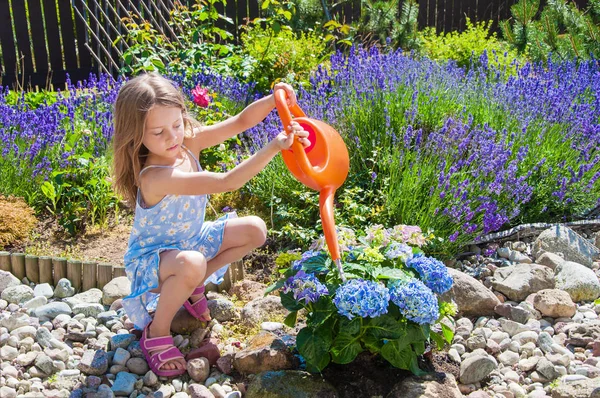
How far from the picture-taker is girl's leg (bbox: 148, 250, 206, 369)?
2883mm

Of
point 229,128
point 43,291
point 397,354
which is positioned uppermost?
point 229,128

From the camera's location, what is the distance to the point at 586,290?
3.53 m

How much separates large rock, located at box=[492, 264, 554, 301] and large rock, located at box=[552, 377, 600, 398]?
835 mm

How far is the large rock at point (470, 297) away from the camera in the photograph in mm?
3348

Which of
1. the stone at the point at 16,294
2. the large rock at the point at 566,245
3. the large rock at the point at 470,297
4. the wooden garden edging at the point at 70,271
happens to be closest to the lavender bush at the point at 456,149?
the large rock at the point at 566,245

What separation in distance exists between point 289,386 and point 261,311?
2.19 ft

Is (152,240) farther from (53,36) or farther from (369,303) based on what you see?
(53,36)

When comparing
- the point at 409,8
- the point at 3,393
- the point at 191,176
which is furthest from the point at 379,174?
the point at 409,8

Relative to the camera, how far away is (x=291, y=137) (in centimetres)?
253

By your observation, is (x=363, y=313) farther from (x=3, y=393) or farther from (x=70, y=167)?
(x=70, y=167)

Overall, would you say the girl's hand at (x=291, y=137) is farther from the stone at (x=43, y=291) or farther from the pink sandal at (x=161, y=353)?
the stone at (x=43, y=291)

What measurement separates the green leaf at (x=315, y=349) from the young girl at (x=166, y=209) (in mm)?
554

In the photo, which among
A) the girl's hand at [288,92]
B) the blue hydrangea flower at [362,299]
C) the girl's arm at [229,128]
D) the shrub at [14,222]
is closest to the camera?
the blue hydrangea flower at [362,299]

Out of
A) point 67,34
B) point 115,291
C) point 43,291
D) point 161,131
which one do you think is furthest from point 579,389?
point 67,34
